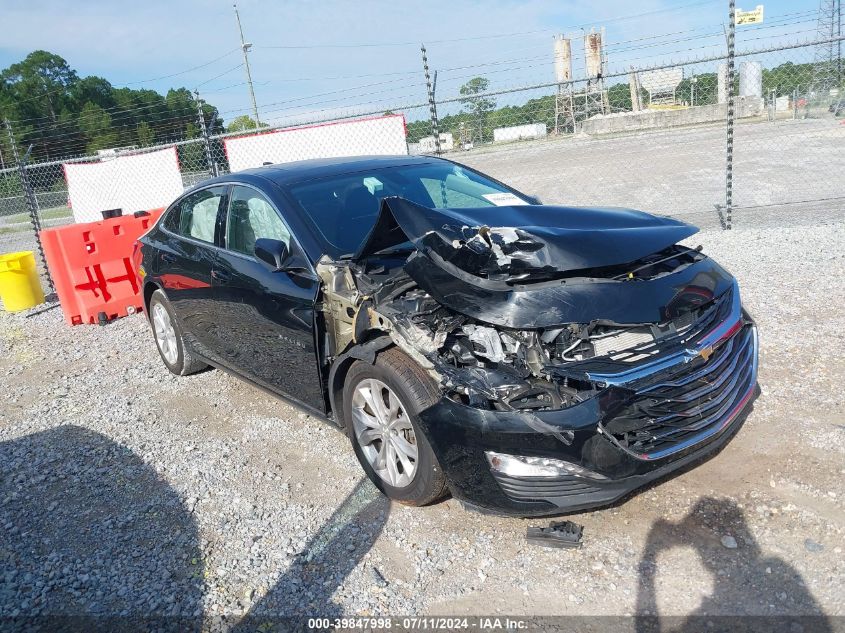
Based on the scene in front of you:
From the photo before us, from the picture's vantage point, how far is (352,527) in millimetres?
3525

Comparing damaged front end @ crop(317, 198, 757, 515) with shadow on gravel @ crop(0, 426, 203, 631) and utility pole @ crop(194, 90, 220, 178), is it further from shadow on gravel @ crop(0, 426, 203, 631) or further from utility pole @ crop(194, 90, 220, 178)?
utility pole @ crop(194, 90, 220, 178)

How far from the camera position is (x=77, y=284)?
816cm

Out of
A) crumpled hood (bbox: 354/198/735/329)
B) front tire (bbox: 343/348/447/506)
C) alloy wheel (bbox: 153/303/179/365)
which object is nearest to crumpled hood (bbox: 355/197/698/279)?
crumpled hood (bbox: 354/198/735/329)

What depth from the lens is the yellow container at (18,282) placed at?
9.27m

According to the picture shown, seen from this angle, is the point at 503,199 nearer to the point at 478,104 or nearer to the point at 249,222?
the point at 249,222

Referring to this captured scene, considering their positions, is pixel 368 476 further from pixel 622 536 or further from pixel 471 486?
pixel 622 536

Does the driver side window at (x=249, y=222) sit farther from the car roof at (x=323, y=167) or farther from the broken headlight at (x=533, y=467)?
Result: the broken headlight at (x=533, y=467)

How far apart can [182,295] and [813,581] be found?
445cm

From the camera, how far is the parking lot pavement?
290 cm

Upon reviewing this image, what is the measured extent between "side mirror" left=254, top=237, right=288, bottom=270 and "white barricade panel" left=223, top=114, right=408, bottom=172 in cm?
560

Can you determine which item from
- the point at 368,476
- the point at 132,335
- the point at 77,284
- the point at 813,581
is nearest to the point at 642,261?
the point at 813,581

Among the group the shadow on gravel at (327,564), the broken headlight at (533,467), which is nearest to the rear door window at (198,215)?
the shadow on gravel at (327,564)

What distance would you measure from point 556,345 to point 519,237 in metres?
0.60

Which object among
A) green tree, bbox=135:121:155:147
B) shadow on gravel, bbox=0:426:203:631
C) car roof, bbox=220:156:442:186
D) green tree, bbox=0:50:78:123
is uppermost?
green tree, bbox=0:50:78:123
